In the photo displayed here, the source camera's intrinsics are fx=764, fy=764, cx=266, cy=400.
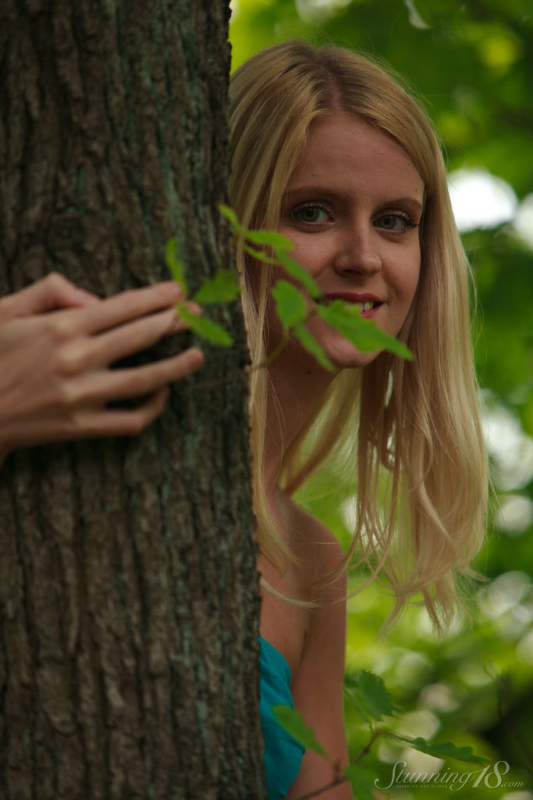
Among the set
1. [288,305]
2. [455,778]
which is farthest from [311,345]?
[455,778]

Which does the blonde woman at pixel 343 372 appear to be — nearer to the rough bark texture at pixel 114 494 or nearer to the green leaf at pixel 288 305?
the rough bark texture at pixel 114 494

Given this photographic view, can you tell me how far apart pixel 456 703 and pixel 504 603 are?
0.84 m

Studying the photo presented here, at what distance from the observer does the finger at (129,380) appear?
1086 millimetres

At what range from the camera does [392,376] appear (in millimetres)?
2645

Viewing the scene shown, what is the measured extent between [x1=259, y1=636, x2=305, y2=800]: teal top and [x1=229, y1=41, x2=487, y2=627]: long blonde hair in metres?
0.30

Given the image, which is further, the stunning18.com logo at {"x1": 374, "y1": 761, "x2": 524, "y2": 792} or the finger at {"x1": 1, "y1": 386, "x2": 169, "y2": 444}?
the stunning18.com logo at {"x1": 374, "y1": 761, "x2": 524, "y2": 792}

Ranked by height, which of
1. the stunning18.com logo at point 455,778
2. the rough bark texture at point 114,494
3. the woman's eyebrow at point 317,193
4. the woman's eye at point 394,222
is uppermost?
the woman's eyebrow at point 317,193

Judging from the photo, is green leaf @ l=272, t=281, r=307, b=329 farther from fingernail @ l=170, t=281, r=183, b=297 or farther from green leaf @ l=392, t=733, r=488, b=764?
green leaf @ l=392, t=733, r=488, b=764

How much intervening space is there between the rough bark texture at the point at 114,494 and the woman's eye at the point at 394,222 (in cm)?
100

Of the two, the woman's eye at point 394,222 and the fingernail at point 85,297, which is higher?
the woman's eye at point 394,222

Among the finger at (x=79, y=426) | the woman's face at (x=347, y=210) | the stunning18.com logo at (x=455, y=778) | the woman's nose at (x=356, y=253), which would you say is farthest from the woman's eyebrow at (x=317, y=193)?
the stunning18.com logo at (x=455, y=778)

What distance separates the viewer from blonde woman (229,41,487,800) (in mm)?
2033

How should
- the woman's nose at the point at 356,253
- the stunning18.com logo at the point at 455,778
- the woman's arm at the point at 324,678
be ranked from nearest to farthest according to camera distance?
the woman's nose at the point at 356,253 → the woman's arm at the point at 324,678 → the stunning18.com logo at the point at 455,778

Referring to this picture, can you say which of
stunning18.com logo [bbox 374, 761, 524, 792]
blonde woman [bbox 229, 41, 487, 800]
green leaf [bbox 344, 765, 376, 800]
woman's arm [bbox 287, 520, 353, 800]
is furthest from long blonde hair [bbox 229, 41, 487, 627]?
stunning18.com logo [bbox 374, 761, 524, 792]
